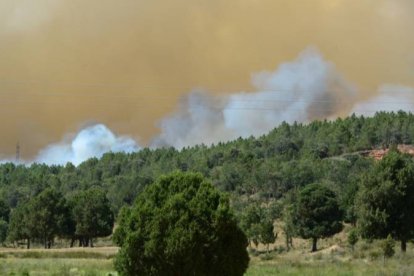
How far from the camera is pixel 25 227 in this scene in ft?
365

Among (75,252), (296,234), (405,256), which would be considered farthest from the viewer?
(296,234)

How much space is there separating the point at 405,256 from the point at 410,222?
44.6ft

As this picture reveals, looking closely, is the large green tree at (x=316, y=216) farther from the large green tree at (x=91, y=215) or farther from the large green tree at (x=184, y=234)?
the large green tree at (x=184, y=234)

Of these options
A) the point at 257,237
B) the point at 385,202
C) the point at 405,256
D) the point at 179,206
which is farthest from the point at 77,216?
the point at 179,206

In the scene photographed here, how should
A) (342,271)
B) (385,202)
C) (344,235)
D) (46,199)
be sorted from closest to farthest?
(342,271) → (385,202) → (344,235) → (46,199)

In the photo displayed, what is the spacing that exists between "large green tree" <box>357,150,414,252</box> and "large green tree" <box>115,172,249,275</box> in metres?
34.5

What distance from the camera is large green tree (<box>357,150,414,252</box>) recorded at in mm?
61156

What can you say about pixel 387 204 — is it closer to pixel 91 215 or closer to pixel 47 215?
pixel 91 215

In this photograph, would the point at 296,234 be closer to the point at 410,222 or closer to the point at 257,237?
the point at 257,237

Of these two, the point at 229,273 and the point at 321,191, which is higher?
the point at 321,191

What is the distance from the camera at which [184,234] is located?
2808cm

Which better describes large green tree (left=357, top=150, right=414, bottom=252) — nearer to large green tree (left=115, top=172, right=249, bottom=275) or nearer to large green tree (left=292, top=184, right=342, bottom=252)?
large green tree (left=292, top=184, right=342, bottom=252)

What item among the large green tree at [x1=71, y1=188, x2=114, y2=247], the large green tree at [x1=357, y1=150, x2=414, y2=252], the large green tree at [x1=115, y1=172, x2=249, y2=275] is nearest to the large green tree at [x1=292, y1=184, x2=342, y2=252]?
the large green tree at [x1=357, y1=150, x2=414, y2=252]

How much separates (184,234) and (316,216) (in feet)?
209
